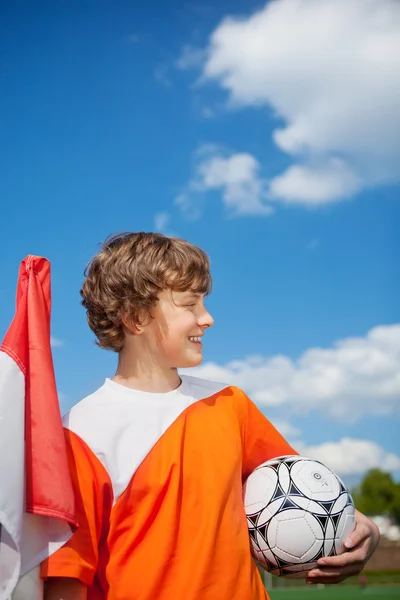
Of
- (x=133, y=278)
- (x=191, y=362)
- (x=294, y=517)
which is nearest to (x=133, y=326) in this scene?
(x=133, y=278)

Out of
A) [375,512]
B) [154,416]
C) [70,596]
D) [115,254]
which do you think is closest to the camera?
[70,596]

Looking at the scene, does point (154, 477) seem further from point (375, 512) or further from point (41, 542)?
point (375, 512)

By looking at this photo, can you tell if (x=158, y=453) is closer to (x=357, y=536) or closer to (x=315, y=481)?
(x=315, y=481)

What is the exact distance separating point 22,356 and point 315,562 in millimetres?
1723

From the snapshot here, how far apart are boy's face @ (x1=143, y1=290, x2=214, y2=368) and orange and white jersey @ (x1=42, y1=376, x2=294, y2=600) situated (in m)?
0.23

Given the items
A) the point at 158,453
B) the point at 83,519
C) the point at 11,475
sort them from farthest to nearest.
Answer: the point at 158,453 < the point at 83,519 < the point at 11,475

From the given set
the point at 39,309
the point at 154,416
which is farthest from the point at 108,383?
the point at 39,309

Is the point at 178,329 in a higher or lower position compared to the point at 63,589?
higher

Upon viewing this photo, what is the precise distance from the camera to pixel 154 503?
326 cm

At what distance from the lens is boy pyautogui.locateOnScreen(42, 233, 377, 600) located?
3.13 m

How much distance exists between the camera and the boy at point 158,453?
123 inches

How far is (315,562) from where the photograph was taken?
344cm

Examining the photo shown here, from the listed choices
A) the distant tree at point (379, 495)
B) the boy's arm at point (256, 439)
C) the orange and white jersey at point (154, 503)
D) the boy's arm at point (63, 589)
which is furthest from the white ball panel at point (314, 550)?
the distant tree at point (379, 495)

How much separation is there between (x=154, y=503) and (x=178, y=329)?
0.84 metres
